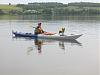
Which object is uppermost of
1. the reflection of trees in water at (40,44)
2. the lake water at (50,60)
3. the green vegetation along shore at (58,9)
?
the lake water at (50,60)

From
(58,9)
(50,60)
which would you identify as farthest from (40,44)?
(58,9)

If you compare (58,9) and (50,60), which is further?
(58,9)

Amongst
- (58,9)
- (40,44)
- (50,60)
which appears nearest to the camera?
(50,60)

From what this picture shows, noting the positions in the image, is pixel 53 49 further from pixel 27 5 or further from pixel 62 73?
pixel 27 5

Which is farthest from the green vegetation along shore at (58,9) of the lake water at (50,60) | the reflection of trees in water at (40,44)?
A: the lake water at (50,60)

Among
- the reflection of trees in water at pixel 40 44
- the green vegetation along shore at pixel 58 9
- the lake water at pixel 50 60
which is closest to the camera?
the lake water at pixel 50 60

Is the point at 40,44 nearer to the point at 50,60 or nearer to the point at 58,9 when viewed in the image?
the point at 50,60

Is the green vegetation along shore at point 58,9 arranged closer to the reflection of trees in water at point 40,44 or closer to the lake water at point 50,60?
the reflection of trees in water at point 40,44

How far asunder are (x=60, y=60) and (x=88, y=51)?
3734mm

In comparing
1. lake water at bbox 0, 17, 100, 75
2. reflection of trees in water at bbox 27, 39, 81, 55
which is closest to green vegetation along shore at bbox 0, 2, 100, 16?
reflection of trees in water at bbox 27, 39, 81, 55

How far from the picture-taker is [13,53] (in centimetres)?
2094

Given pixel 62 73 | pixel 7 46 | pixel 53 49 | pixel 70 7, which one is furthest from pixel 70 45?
pixel 70 7

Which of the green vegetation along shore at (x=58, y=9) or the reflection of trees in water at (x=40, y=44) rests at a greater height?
the reflection of trees in water at (x=40, y=44)

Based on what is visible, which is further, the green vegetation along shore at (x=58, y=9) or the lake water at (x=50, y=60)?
the green vegetation along shore at (x=58, y=9)
